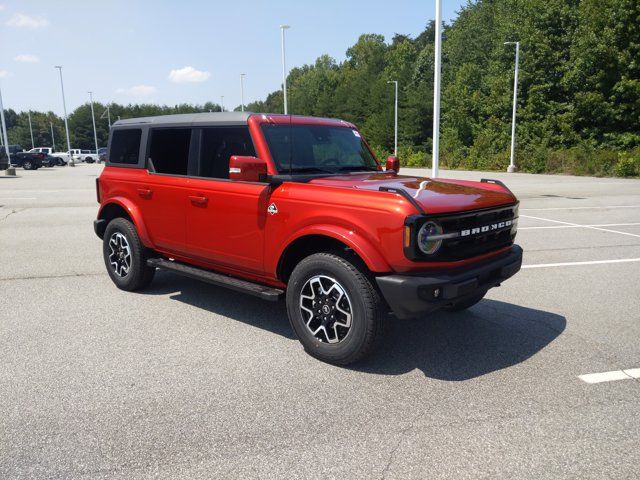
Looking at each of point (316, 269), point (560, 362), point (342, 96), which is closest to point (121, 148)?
point (316, 269)

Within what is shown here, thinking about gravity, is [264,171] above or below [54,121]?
below

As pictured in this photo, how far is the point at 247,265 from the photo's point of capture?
181 inches

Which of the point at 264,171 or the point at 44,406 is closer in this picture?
the point at 44,406

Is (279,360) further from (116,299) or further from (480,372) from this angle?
(116,299)

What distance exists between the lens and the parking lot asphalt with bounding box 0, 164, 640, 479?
2.75 m

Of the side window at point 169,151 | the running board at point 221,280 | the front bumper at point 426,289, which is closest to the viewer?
the front bumper at point 426,289

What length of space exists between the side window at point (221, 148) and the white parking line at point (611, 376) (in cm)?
323

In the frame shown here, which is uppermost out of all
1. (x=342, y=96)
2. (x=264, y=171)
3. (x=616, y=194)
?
(x=342, y=96)

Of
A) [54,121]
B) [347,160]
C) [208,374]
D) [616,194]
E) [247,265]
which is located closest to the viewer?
[208,374]

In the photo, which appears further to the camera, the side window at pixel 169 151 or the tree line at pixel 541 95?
the tree line at pixel 541 95

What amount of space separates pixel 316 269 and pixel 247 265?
891mm

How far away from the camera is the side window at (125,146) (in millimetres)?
5848

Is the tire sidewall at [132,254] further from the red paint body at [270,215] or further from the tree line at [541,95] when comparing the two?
the tree line at [541,95]

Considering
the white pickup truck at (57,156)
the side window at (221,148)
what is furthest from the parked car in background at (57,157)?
the side window at (221,148)
